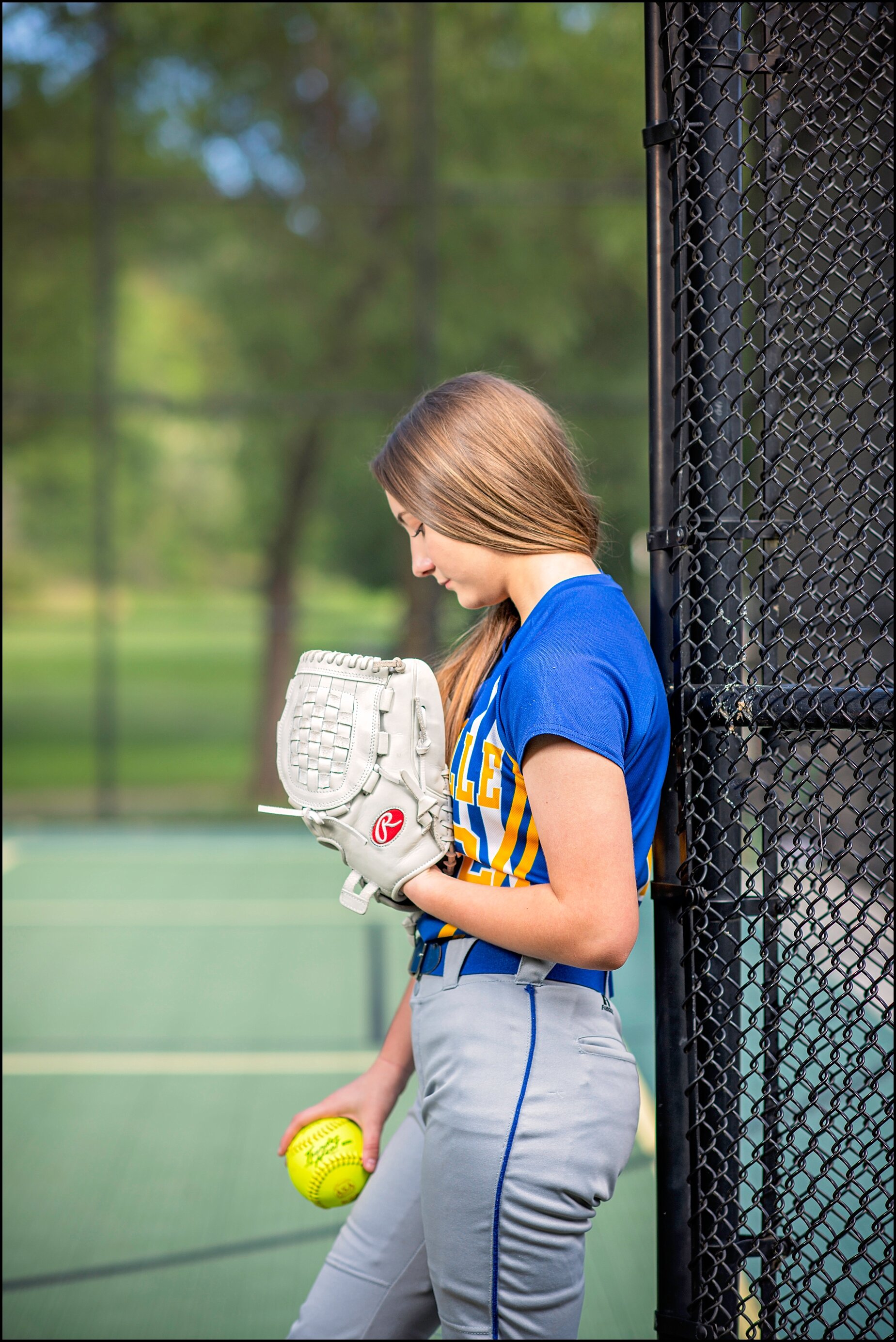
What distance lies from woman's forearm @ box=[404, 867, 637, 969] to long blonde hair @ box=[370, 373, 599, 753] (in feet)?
1.60

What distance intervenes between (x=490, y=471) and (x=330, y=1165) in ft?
3.89

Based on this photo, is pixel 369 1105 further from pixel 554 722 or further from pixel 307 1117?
pixel 554 722

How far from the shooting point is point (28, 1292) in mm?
3016

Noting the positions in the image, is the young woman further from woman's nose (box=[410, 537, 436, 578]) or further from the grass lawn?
the grass lawn

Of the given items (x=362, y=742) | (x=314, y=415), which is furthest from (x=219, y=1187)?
(x=314, y=415)

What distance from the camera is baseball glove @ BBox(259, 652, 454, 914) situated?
1.65 meters

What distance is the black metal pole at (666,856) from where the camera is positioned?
1843 mm

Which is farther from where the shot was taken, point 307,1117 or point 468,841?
point 307,1117

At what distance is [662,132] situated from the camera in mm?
1836

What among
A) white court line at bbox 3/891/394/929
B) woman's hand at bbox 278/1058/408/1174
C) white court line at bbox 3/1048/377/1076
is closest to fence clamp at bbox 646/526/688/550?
woman's hand at bbox 278/1058/408/1174

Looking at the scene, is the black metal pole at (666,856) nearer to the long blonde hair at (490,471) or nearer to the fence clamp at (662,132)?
the fence clamp at (662,132)

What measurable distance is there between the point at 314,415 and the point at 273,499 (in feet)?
5.21

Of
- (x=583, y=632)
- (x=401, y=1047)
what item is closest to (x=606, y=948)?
(x=583, y=632)

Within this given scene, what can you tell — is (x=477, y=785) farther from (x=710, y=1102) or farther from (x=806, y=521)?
(x=806, y=521)
